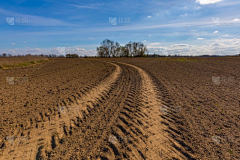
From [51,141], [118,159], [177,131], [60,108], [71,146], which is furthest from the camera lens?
[60,108]

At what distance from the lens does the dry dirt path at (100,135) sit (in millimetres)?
3447

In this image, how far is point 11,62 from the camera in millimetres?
23375

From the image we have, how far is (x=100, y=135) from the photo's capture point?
412cm

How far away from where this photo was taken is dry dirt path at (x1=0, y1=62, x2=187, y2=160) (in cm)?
345

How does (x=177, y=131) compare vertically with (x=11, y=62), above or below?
below

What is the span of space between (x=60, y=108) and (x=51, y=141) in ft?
7.38

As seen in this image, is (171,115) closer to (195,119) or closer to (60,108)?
(195,119)

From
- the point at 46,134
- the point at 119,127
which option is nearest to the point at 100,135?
the point at 119,127

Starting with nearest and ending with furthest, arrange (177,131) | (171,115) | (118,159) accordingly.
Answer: (118,159)
(177,131)
(171,115)

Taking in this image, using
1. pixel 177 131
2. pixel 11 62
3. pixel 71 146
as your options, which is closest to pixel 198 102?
pixel 177 131

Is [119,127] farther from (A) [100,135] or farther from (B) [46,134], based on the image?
(B) [46,134]

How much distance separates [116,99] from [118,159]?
4008 millimetres

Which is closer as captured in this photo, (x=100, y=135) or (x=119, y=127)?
(x=100, y=135)

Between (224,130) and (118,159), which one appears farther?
(224,130)
